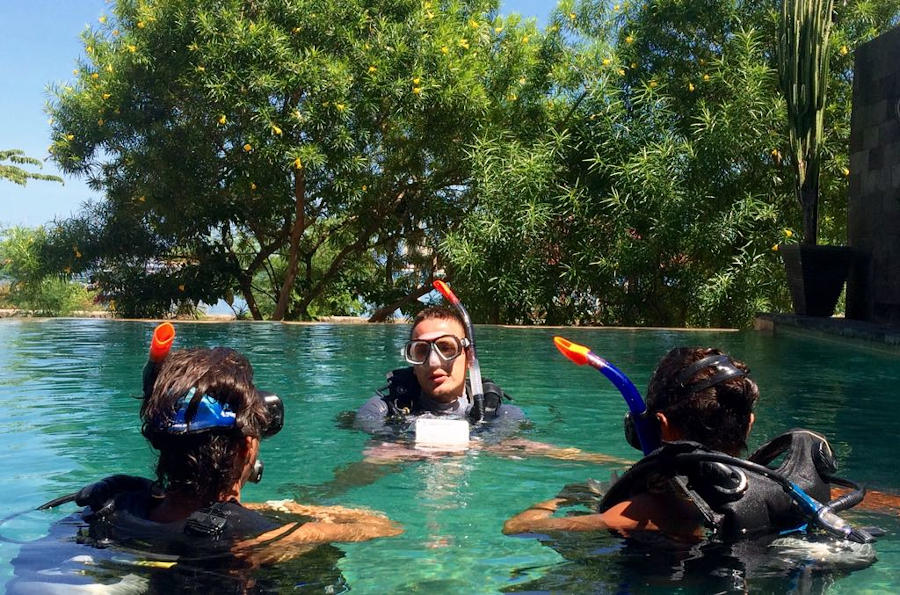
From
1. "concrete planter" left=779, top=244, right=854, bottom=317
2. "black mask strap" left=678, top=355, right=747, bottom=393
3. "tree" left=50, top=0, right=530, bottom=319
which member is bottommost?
"black mask strap" left=678, top=355, right=747, bottom=393

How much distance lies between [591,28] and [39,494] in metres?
13.3

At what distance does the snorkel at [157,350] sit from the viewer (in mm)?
2430

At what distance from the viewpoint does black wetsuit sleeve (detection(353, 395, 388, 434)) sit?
16.6 feet

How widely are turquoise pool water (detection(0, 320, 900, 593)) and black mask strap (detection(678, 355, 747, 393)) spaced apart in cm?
52

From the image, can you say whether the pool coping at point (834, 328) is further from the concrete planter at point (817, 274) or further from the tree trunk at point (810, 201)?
the tree trunk at point (810, 201)

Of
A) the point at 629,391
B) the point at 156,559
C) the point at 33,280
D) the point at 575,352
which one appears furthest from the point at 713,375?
the point at 33,280

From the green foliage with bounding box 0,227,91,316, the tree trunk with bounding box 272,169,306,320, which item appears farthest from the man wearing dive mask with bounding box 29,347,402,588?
the green foliage with bounding box 0,227,91,316

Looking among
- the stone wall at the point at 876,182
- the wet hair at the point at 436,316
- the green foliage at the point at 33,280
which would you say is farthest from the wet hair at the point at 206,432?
the green foliage at the point at 33,280

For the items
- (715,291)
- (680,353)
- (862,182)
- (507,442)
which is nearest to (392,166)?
(715,291)

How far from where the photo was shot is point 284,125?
14664 millimetres

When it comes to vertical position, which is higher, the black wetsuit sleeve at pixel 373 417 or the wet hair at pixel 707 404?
the wet hair at pixel 707 404

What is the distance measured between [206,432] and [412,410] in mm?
2844

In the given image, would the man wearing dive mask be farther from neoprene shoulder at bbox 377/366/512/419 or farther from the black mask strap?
neoprene shoulder at bbox 377/366/512/419

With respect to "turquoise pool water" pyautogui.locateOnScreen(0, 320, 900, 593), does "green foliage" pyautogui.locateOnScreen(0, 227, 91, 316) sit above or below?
above
